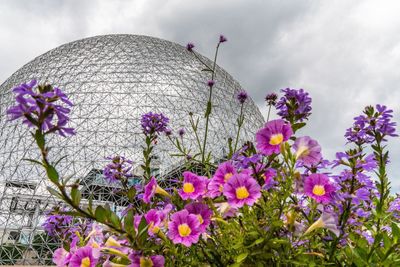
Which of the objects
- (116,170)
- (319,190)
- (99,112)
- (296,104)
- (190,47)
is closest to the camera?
(319,190)

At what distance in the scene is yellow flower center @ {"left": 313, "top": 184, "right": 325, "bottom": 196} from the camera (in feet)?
2.85

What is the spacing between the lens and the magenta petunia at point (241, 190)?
2.68ft

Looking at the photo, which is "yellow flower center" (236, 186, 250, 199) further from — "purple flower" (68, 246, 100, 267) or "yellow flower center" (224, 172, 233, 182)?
"purple flower" (68, 246, 100, 267)

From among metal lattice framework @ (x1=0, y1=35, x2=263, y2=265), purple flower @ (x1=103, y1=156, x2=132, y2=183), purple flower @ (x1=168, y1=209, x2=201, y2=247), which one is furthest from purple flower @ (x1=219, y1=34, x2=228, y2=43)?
metal lattice framework @ (x1=0, y1=35, x2=263, y2=265)

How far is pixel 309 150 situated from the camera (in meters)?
0.88

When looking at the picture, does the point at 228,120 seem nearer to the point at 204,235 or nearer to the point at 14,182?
the point at 14,182

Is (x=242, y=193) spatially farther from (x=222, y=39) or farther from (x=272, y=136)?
(x=222, y=39)

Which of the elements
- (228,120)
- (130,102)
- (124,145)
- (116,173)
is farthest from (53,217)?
(228,120)

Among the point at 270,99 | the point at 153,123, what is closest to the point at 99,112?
the point at 153,123

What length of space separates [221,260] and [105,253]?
300 millimetres

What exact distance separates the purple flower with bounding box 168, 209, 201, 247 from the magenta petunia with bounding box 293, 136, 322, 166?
1.00ft

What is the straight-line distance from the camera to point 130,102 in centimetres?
2595

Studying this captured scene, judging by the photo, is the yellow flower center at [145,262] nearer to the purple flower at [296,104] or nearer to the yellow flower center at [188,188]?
the yellow flower center at [188,188]

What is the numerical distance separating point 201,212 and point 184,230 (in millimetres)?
76
